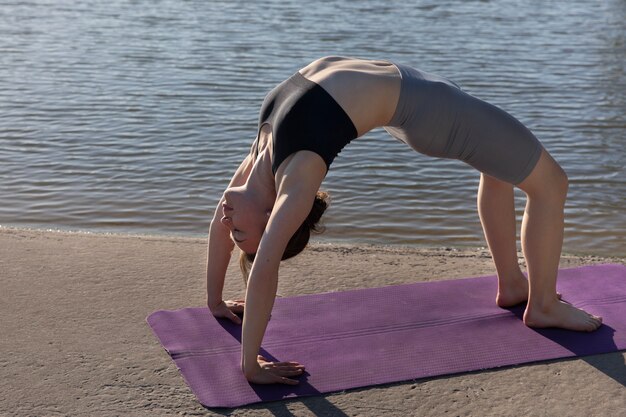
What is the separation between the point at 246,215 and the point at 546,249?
50.9 inches

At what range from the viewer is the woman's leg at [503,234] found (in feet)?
14.7

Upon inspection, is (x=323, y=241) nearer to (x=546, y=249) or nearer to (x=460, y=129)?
(x=546, y=249)

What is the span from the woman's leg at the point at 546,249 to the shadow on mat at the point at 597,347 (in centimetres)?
4

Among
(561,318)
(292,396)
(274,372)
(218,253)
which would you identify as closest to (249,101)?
(218,253)

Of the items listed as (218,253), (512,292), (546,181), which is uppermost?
(546,181)

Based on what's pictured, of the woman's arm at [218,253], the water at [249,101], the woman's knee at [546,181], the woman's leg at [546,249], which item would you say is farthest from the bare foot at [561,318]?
the water at [249,101]

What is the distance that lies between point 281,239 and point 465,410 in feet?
2.93

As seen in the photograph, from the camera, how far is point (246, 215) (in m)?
3.85

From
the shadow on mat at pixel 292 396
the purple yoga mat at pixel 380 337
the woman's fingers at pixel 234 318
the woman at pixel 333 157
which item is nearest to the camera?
the shadow on mat at pixel 292 396

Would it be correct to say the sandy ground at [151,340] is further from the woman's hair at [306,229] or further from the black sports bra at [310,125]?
the black sports bra at [310,125]

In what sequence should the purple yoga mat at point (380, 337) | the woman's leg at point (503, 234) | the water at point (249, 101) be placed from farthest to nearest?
the water at point (249, 101) < the woman's leg at point (503, 234) < the purple yoga mat at point (380, 337)

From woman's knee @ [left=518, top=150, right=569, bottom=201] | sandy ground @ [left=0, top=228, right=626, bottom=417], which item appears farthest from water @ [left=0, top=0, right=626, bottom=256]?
woman's knee @ [left=518, top=150, right=569, bottom=201]

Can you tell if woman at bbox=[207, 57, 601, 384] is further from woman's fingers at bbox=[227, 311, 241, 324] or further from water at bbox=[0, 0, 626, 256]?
water at bbox=[0, 0, 626, 256]

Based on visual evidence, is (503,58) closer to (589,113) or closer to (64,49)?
(589,113)
